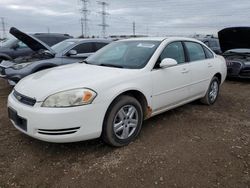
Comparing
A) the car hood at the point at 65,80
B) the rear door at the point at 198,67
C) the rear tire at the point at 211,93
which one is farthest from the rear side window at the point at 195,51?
the car hood at the point at 65,80

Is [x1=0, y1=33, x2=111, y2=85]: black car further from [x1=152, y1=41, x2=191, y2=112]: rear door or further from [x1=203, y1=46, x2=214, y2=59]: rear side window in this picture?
[x1=203, y1=46, x2=214, y2=59]: rear side window

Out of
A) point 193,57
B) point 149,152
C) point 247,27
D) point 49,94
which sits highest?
point 247,27

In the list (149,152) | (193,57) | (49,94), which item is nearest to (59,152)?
(49,94)

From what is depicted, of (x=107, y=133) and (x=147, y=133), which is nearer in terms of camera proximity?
(x=107, y=133)

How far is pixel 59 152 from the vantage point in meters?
3.29

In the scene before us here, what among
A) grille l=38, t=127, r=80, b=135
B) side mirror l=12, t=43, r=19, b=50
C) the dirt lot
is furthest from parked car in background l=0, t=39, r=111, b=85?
grille l=38, t=127, r=80, b=135

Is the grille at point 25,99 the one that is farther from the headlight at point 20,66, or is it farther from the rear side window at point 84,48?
the rear side window at point 84,48

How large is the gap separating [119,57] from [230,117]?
95.6 inches

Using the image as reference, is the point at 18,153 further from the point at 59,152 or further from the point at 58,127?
the point at 58,127

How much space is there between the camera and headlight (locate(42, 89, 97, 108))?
113 inches

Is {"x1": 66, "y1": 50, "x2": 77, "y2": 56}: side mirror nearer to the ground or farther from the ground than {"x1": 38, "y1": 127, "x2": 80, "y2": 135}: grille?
farther from the ground

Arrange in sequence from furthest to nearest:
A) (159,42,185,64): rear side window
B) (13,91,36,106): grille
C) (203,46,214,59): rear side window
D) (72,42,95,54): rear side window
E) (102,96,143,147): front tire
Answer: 1. (72,42,95,54): rear side window
2. (203,46,214,59): rear side window
3. (159,42,185,64): rear side window
4. (102,96,143,147): front tire
5. (13,91,36,106): grille

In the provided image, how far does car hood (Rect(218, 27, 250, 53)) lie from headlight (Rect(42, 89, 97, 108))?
6365 mm

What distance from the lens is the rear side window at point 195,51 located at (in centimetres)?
470
